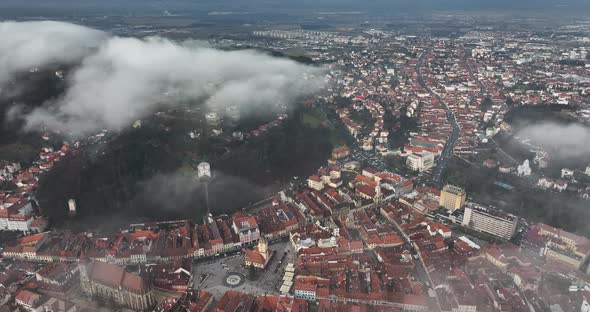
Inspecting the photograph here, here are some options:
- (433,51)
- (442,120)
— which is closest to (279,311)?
(442,120)

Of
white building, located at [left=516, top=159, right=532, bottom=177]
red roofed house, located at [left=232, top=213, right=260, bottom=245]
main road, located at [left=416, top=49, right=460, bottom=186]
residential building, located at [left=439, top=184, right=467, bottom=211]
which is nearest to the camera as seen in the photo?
red roofed house, located at [left=232, top=213, right=260, bottom=245]

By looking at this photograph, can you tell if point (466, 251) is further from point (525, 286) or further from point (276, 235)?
point (276, 235)

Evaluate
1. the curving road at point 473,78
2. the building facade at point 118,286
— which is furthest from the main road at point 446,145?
the building facade at point 118,286

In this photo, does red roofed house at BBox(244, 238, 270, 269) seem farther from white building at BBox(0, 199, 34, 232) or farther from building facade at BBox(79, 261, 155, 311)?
white building at BBox(0, 199, 34, 232)

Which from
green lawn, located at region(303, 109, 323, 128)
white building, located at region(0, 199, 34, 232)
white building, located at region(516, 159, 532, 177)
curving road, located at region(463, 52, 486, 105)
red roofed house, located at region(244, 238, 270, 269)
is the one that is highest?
curving road, located at region(463, 52, 486, 105)

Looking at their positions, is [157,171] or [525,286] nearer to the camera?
[525,286]

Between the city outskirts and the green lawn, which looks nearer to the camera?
the city outskirts

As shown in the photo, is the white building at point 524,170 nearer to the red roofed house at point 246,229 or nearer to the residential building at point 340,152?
the residential building at point 340,152

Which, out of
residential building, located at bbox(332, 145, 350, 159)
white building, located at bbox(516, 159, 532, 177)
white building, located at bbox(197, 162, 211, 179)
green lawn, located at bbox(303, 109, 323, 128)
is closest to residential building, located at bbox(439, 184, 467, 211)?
white building, located at bbox(516, 159, 532, 177)

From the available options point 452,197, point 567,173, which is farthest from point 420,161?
point 567,173
